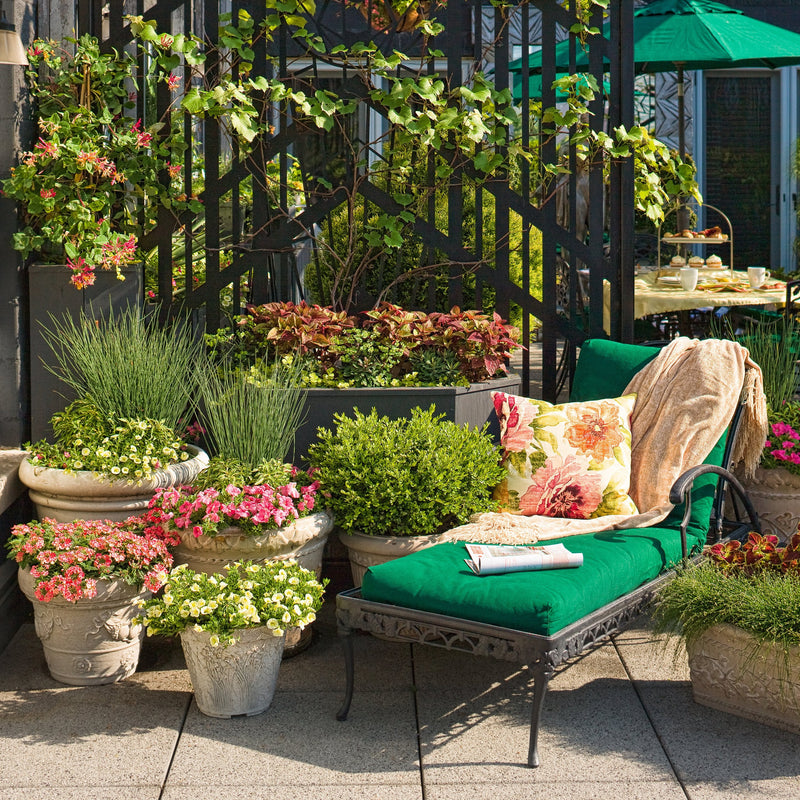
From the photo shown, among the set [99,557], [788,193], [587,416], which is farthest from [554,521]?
[788,193]

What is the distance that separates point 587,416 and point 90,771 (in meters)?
2.12

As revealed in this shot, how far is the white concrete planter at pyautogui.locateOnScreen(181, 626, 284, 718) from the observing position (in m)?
3.20

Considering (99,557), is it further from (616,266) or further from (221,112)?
A: (616,266)

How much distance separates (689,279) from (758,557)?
3.22m

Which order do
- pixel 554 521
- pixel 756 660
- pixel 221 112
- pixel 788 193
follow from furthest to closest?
1. pixel 788 193
2. pixel 221 112
3. pixel 554 521
4. pixel 756 660

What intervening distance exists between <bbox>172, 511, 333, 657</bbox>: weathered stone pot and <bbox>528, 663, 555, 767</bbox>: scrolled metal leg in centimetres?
104

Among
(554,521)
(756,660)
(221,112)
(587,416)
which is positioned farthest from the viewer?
(221,112)

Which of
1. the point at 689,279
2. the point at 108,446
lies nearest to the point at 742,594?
the point at 108,446

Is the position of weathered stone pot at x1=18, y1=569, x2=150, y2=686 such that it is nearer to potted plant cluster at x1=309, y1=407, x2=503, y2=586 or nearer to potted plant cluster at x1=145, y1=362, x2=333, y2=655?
potted plant cluster at x1=145, y1=362, x2=333, y2=655

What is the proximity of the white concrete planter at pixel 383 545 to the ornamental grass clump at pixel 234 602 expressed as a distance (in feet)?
1.11

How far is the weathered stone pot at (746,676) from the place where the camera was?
301 cm

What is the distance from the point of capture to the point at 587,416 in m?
3.98

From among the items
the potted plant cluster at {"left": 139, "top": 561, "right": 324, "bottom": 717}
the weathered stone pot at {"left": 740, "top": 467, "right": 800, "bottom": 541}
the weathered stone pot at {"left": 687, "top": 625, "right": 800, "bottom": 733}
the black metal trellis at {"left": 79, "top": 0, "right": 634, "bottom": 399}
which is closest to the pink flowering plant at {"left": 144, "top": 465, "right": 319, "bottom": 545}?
the potted plant cluster at {"left": 139, "top": 561, "right": 324, "bottom": 717}

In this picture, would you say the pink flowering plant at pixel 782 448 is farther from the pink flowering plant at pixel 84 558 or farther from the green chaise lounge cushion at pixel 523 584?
the pink flowering plant at pixel 84 558
